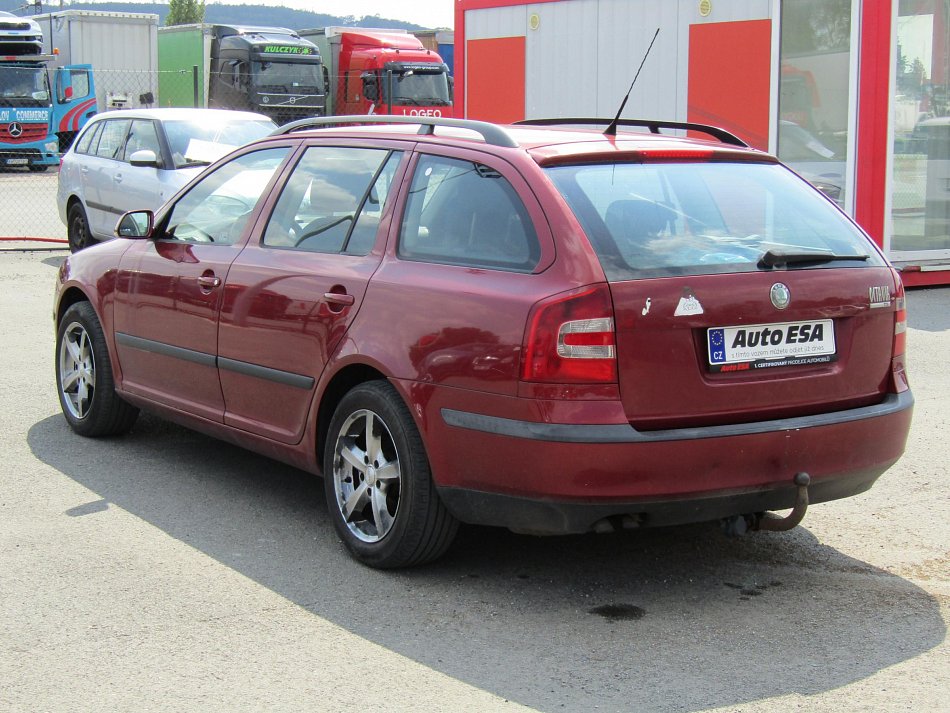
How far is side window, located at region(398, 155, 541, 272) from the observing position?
4.29 meters

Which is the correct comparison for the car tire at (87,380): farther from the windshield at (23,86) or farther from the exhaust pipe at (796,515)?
the windshield at (23,86)

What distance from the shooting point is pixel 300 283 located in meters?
4.98

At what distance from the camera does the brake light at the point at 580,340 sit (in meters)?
3.99

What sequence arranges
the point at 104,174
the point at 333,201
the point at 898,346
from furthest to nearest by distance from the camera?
the point at 104,174
the point at 333,201
the point at 898,346

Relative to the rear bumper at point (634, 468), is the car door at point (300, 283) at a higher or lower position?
higher

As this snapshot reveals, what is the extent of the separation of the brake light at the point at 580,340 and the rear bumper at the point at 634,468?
0.16 metres

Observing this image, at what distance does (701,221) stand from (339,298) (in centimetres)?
135

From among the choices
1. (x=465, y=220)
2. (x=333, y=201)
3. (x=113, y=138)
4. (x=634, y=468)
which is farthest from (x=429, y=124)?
(x=113, y=138)

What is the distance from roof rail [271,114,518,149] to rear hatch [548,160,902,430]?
0.31 meters

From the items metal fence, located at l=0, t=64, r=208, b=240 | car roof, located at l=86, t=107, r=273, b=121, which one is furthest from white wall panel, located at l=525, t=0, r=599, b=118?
metal fence, located at l=0, t=64, r=208, b=240

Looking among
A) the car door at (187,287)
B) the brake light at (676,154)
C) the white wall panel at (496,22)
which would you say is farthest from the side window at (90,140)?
the brake light at (676,154)

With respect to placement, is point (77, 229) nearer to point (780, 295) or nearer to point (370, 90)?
point (780, 295)

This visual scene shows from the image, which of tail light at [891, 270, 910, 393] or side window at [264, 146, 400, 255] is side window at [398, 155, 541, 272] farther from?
tail light at [891, 270, 910, 393]

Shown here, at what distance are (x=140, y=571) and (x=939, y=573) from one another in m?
2.91
